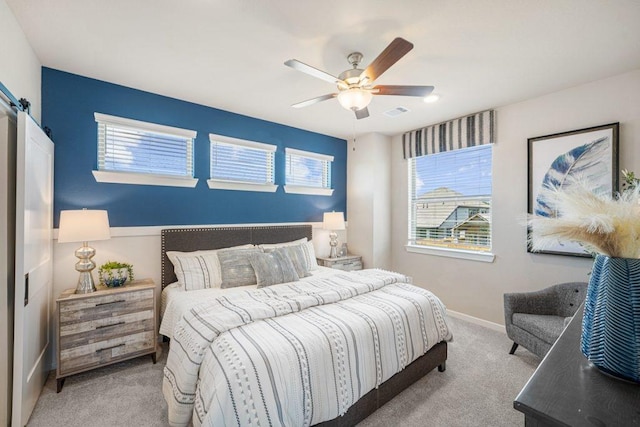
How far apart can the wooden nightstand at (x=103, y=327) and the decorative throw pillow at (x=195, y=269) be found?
315 millimetres

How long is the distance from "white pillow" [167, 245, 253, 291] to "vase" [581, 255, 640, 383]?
2.92 metres

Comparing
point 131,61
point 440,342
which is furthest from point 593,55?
point 131,61

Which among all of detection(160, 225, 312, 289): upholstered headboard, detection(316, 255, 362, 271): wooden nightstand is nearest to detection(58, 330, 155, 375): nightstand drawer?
detection(160, 225, 312, 289): upholstered headboard

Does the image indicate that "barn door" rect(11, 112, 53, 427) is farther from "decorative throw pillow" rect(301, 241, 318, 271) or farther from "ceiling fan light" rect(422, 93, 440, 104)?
"ceiling fan light" rect(422, 93, 440, 104)

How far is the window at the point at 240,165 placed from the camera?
3591mm

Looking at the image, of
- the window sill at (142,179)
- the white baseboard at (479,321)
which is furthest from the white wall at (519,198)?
the window sill at (142,179)

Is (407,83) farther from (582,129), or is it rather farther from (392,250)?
(392,250)

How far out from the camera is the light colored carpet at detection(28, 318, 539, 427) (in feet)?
6.44

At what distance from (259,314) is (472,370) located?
83.1 inches

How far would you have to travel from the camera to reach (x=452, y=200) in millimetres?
4074

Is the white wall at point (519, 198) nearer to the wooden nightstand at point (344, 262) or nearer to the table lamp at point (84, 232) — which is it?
the wooden nightstand at point (344, 262)

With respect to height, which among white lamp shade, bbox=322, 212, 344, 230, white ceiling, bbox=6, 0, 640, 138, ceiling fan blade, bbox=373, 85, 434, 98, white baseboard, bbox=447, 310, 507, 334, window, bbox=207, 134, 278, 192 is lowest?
white baseboard, bbox=447, 310, 507, 334

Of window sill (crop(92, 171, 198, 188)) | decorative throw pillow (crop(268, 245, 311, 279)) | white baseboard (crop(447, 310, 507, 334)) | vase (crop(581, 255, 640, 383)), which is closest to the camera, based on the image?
vase (crop(581, 255, 640, 383))

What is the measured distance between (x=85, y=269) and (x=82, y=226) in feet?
1.33
